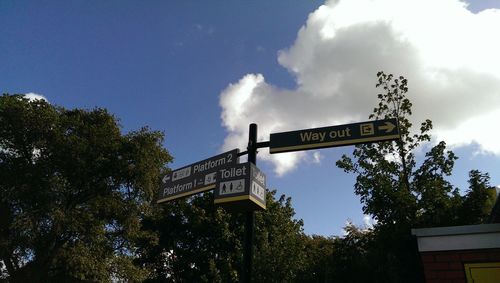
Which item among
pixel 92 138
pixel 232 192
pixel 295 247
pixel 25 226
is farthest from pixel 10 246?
pixel 232 192

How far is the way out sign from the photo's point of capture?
552 cm

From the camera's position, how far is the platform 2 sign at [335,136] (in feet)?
19.1

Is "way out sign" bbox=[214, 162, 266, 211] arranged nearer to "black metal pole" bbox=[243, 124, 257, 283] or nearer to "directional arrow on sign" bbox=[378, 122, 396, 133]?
"black metal pole" bbox=[243, 124, 257, 283]

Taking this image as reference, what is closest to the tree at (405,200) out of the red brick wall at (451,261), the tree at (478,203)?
the tree at (478,203)

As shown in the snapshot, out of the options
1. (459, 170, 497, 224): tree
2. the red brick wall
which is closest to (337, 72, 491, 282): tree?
(459, 170, 497, 224): tree

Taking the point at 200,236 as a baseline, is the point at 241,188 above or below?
below

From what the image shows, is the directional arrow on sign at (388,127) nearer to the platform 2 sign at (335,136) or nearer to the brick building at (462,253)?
the platform 2 sign at (335,136)

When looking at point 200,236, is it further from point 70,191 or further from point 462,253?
point 462,253

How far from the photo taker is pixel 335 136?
20.1ft

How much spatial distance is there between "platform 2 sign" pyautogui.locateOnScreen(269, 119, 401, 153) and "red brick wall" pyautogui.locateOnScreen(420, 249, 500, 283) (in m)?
1.81

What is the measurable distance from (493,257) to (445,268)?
0.63 m

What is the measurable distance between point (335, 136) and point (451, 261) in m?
2.39

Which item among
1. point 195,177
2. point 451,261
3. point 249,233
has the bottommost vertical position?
point 451,261

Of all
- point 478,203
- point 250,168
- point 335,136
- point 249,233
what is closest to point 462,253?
point 335,136
